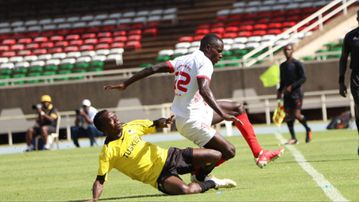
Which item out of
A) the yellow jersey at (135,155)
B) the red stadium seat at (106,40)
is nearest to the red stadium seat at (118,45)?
the red stadium seat at (106,40)

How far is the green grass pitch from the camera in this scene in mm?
10922

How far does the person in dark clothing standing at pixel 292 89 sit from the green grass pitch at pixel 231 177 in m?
0.56

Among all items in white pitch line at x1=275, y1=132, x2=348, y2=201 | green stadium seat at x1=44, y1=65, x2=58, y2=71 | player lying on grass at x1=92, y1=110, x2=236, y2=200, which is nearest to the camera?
white pitch line at x1=275, y1=132, x2=348, y2=201

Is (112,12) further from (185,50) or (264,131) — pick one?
(264,131)

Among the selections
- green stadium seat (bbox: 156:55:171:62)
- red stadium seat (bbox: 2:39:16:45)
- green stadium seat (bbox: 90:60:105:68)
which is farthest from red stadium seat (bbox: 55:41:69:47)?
green stadium seat (bbox: 156:55:171:62)

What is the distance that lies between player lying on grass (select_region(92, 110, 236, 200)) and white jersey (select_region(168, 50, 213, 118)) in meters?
0.26

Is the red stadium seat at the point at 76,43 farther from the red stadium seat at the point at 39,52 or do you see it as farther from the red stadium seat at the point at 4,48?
the red stadium seat at the point at 4,48

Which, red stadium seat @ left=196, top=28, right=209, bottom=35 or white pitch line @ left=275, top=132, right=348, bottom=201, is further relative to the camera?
red stadium seat @ left=196, top=28, right=209, bottom=35

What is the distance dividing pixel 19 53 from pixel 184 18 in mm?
6766

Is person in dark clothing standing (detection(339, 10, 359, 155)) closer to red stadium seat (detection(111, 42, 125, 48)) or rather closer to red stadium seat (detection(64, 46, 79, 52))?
red stadium seat (detection(111, 42, 125, 48))

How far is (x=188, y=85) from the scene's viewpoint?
452 inches

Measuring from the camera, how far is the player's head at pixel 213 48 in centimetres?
1150

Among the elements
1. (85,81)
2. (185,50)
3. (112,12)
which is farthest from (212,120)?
(112,12)

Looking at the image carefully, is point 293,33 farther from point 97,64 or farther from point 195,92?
point 195,92
